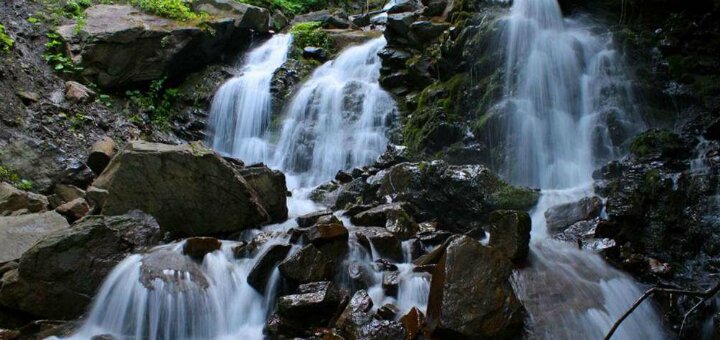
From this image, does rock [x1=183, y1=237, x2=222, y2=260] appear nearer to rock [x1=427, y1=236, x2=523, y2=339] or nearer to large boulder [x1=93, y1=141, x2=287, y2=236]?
large boulder [x1=93, y1=141, x2=287, y2=236]

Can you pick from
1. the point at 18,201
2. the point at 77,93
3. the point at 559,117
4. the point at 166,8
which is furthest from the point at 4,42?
the point at 559,117

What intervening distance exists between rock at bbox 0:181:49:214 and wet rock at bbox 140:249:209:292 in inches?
94.4

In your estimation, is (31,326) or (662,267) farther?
(662,267)

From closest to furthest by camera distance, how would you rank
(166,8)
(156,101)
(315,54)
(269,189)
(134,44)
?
1. (269,189)
2. (134,44)
3. (156,101)
4. (166,8)
5. (315,54)

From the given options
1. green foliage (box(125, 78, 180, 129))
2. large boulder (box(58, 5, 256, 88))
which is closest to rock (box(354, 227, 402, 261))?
green foliage (box(125, 78, 180, 129))

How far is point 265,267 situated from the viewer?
5.42 m

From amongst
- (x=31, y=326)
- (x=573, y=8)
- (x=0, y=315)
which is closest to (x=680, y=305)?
(x=31, y=326)

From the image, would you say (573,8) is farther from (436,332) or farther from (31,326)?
(31,326)

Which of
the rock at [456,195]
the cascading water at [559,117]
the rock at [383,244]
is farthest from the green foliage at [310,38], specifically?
the rock at [383,244]

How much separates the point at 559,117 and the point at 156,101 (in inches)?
396

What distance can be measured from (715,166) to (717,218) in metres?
1.29

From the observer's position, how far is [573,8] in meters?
11.3

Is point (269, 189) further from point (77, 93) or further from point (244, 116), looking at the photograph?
point (244, 116)

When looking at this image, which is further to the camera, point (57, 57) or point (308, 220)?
point (57, 57)
